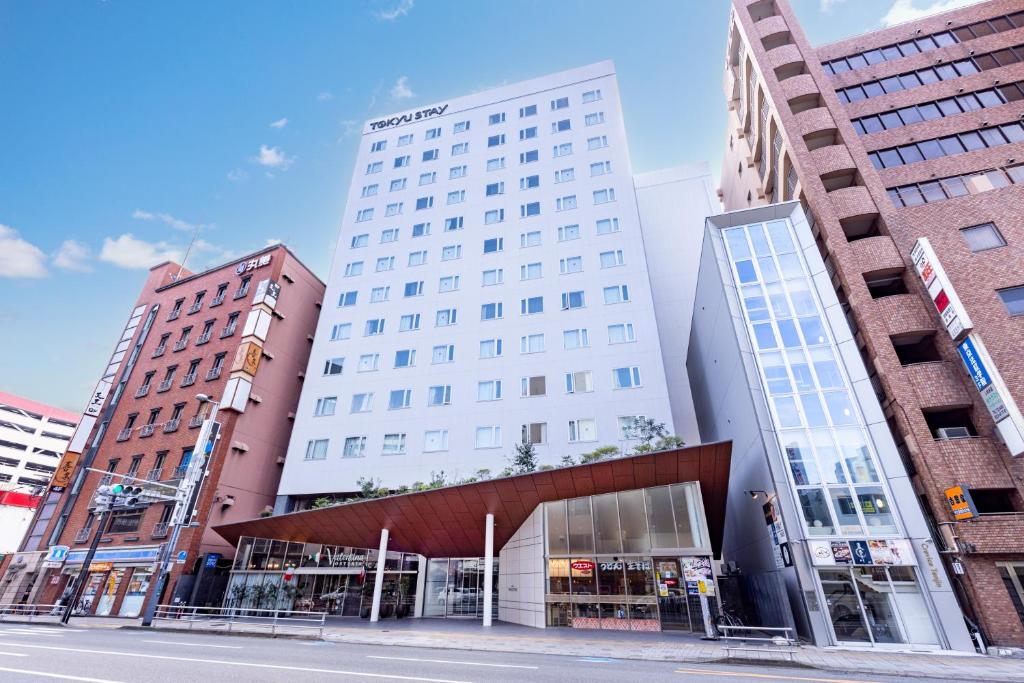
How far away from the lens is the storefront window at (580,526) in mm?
20828

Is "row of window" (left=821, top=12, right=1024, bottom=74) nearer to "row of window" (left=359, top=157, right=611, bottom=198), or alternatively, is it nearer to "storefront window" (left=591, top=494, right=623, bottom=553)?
"row of window" (left=359, top=157, right=611, bottom=198)

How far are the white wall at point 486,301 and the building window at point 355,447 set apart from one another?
0.37 meters

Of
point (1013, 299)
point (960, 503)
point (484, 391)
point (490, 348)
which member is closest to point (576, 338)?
point (490, 348)

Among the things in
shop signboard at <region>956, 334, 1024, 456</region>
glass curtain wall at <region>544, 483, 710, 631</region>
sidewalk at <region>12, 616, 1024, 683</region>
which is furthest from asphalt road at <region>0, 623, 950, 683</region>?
shop signboard at <region>956, 334, 1024, 456</region>

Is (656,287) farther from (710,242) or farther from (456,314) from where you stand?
(456,314)

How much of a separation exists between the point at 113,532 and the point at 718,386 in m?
42.9

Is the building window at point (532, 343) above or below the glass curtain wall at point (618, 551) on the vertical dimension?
above

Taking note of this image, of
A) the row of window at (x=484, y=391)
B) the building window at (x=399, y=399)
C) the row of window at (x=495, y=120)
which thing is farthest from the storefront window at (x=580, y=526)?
the row of window at (x=495, y=120)

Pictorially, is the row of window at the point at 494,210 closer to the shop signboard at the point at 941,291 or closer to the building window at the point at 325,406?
the building window at the point at 325,406

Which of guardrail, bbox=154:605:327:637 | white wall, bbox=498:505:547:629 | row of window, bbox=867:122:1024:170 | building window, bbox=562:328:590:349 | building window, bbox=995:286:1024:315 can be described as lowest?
guardrail, bbox=154:605:327:637

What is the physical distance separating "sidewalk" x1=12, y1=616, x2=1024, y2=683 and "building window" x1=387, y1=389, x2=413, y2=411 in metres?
15.7

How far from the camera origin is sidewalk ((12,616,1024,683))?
39.7 feet

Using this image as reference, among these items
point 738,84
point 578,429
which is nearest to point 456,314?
point 578,429

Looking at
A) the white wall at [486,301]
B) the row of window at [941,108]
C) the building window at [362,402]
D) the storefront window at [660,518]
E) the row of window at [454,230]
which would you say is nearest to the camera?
the storefront window at [660,518]
